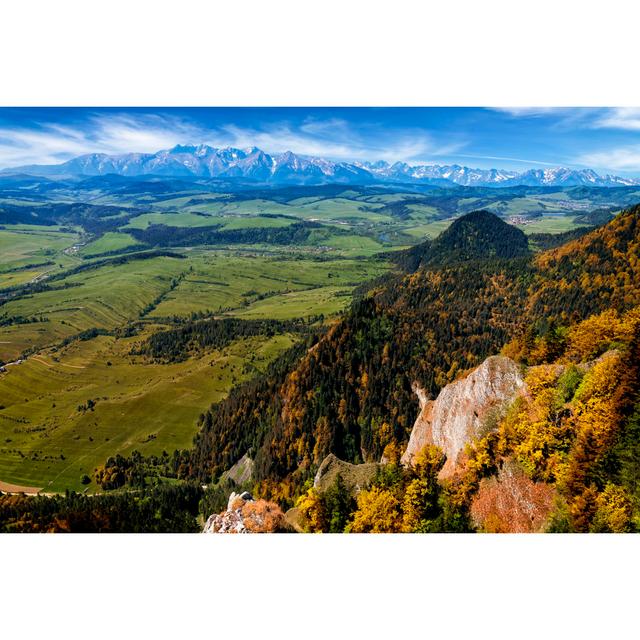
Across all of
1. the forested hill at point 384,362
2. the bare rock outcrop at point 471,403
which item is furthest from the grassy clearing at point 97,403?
the bare rock outcrop at point 471,403

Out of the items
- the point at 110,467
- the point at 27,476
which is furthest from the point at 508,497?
the point at 27,476

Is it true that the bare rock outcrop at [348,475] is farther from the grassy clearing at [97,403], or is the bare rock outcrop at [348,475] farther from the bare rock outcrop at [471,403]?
the grassy clearing at [97,403]

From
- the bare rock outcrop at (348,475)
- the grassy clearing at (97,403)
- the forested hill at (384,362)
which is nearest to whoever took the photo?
the bare rock outcrop at (348,475)

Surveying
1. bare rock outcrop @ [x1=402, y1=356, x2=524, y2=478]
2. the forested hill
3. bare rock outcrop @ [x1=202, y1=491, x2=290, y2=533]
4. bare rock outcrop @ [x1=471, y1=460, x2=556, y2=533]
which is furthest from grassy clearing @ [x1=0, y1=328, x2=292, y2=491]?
bare rock outcrop @ [x1=471, y1=460, x2=556, y2=533]

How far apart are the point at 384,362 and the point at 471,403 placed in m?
56.6

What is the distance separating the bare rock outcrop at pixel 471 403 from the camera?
3488 centimetres

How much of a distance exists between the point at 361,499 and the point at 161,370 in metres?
157

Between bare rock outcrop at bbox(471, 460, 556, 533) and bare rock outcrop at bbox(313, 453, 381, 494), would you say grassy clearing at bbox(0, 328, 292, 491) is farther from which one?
bare rock outcrop at bbox(471, 460, 556, 533)

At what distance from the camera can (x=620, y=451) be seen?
2355cm

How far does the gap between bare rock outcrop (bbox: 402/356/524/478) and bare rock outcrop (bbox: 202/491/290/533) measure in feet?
52.1

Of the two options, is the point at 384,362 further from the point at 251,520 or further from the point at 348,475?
the point at 251,520

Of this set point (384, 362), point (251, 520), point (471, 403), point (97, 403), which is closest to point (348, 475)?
point (251, 520)

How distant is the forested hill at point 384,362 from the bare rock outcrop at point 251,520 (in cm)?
2599

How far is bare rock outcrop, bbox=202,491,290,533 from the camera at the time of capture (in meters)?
36.5
